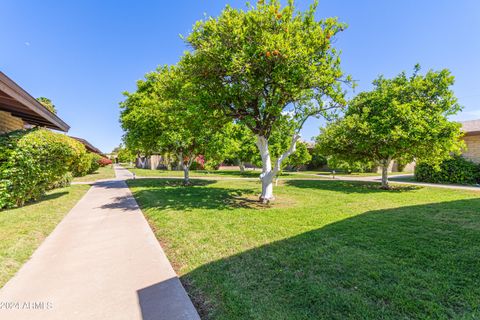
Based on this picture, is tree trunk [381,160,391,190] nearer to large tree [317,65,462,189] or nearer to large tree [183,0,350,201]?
large tree [317,65,462,189]

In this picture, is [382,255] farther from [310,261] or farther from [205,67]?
[205,67]

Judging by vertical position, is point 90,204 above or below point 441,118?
below

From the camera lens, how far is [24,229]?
5547mm

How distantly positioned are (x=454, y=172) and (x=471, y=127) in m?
3.84

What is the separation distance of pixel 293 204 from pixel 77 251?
262 inches

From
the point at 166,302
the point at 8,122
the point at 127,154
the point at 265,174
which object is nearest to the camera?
the point at 166,302

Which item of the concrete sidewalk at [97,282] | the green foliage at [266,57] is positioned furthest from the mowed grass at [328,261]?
the green foliage at [266,57]

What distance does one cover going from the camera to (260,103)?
8.60 m

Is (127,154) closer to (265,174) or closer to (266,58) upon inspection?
(265,174)

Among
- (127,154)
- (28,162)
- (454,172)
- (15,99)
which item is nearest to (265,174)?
(15,99)

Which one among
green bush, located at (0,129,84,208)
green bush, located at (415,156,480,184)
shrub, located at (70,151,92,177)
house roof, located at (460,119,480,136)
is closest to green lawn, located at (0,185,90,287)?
green bush, located at (0,129,84,208)

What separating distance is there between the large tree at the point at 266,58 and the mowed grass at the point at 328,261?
3.98 m

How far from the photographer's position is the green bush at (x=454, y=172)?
44.1ft

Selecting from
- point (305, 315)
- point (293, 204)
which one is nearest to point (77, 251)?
point (305, 315)
